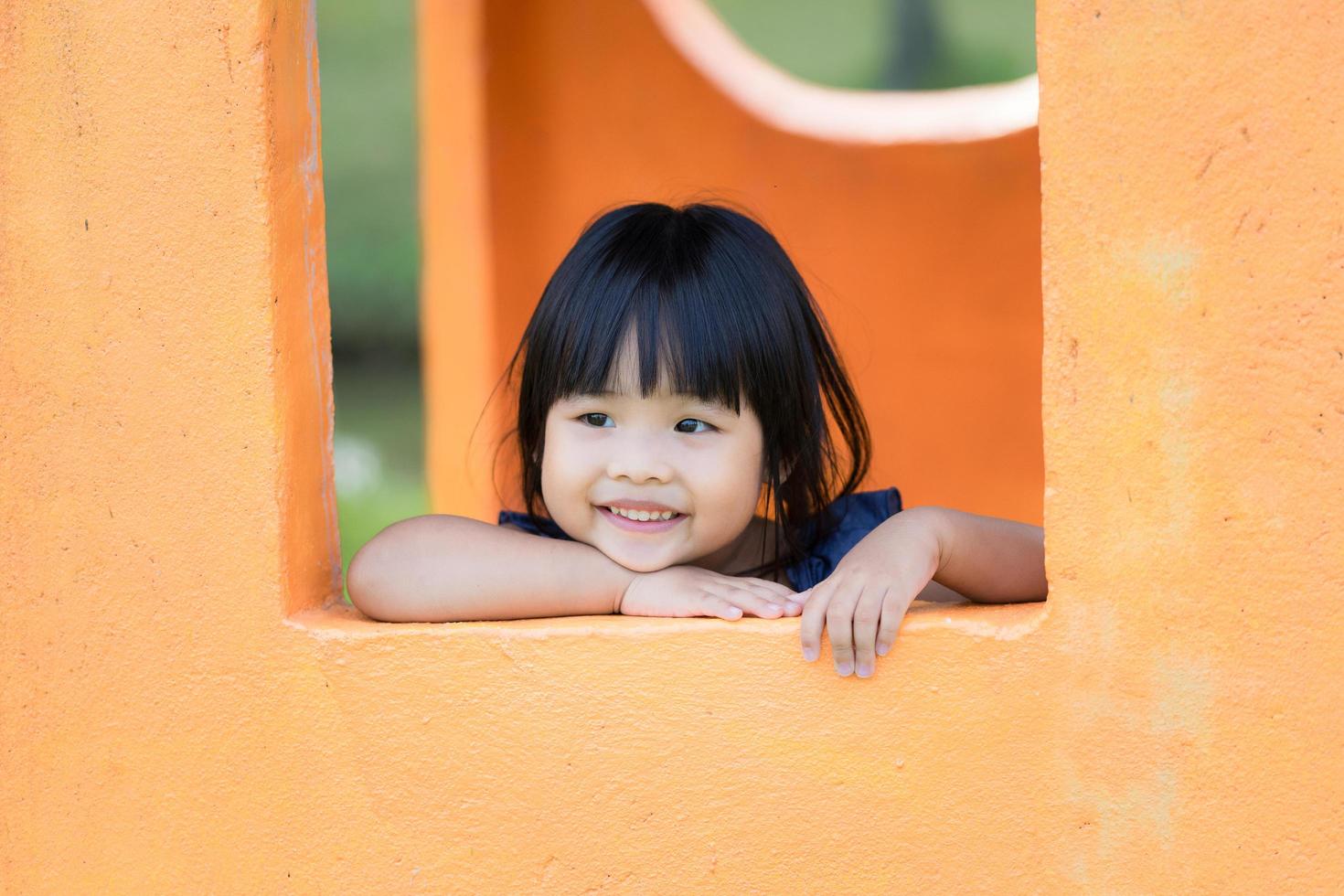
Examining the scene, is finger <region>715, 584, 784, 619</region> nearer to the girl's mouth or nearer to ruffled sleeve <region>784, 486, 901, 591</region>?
the girl's mouth

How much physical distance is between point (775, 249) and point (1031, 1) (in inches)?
103

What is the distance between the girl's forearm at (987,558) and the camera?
1.88 m

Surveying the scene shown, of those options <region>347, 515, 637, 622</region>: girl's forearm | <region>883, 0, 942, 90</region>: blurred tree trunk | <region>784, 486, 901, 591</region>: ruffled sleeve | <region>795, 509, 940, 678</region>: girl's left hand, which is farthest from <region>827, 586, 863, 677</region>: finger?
<region>883, 0, 942, 90</region>: blurred tree trunk

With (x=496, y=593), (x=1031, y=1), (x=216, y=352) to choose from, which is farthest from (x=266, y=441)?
(x=1031, y=1)

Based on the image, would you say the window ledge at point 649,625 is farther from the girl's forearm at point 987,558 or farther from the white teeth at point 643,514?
the white teeth at point 643,514

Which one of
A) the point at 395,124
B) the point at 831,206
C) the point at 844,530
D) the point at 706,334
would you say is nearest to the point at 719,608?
the point at 706,334

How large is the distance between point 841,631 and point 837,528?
824 mm

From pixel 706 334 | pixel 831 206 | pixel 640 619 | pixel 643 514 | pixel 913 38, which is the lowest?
pixel 640 619

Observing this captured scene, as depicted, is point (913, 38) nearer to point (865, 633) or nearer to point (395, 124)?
point (395, 124)

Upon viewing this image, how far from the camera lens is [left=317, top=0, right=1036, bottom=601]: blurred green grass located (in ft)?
15.0

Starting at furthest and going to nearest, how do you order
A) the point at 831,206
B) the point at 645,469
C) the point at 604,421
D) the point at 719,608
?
the point at 831,206
the point at 604,421
the point at 645,469
the point at 719,608

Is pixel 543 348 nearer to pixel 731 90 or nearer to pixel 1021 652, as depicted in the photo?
pixel 1021 652

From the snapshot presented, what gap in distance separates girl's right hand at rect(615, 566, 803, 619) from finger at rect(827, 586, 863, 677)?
14 centimetres

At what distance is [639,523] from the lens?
6.79 ft
